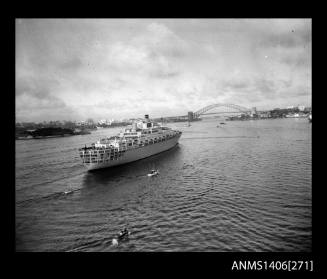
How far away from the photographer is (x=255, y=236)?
38.0ft

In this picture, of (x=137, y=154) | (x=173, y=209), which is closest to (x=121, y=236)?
(x=173, y=209)

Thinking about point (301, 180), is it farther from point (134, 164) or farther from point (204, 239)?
point (134, 164)

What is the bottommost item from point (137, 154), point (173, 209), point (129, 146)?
point (173, 209)

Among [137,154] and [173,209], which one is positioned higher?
[137,154]

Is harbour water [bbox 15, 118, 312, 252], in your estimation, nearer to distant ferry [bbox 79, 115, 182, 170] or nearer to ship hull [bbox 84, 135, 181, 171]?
ship hull [bbox 84, 135, 181, 171]

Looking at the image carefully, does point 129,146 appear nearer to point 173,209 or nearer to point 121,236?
point 173,209

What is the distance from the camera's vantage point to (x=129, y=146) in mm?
33938

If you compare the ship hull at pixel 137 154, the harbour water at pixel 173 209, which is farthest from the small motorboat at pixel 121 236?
the ship hull at pixel 137 154

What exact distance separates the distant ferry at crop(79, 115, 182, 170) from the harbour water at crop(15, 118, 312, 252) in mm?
2065

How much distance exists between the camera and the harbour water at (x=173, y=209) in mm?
11594

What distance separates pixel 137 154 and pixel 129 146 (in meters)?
1.96

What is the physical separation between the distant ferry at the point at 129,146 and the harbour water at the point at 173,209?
206 centimetres

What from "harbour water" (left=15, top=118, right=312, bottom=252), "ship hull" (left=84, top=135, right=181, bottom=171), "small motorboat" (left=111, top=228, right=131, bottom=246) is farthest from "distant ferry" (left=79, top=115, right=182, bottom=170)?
"small motorboat" (left=111, top=228, right=131, bottom=246)
